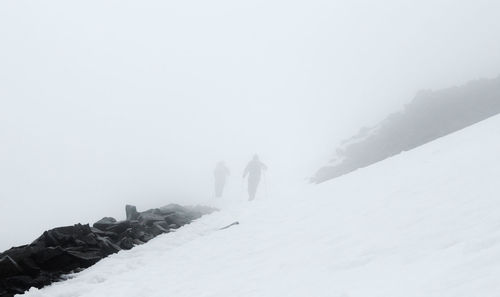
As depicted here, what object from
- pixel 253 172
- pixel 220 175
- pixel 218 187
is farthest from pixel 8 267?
pixel 218 187

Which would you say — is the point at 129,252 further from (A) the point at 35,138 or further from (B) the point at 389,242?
(A) the point at 35,138

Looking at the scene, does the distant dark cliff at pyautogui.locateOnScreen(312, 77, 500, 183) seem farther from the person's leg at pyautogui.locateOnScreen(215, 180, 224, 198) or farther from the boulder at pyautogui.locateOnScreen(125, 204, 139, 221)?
the boulder at pyautogui.locateOnScreen(125, 204, 139, 221)

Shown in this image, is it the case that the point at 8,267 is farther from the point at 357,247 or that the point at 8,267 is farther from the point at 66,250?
the point at 357,247

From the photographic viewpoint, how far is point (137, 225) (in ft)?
47.8

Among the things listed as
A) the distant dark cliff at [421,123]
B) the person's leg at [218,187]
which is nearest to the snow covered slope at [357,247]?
the person's leg at [218,187]

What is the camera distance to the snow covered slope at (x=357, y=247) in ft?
16.2

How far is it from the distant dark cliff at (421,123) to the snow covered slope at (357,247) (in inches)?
986

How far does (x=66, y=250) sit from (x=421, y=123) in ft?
113

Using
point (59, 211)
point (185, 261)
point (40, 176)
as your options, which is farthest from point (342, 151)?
point (40, 176)

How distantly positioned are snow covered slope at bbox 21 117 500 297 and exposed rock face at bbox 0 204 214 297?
0.63 m

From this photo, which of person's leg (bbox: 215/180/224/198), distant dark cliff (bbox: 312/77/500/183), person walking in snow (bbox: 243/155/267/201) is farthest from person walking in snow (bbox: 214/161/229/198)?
distant dark cliff (bbox: 312/77/500/183)

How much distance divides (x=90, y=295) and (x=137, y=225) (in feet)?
20.7

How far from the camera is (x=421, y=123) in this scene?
39219mm

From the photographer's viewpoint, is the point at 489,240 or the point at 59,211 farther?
the point at 59,211
